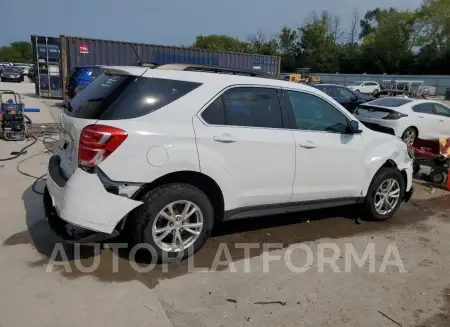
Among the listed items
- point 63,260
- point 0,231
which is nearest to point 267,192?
point 63,260

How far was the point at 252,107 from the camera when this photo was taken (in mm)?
4043

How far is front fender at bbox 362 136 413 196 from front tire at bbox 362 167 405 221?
Answer: 0.10m

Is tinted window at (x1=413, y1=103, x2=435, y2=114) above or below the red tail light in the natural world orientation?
below

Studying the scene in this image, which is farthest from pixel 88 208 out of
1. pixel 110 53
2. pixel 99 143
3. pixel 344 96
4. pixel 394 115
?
pixel 110 53

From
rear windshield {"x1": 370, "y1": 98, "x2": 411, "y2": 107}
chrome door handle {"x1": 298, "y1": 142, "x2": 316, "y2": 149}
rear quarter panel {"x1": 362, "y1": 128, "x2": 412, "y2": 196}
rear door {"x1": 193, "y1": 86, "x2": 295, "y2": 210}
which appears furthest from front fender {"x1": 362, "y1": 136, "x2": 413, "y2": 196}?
rear windshield {"x1": 370, "y1": 98, "x2": 411, "y2": 107}

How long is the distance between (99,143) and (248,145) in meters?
1.41

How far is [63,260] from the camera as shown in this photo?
148 inches

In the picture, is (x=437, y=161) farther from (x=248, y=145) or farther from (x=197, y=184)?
(x=197, y=184)

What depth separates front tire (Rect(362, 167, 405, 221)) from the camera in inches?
201

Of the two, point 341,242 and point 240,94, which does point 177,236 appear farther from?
point 341,242

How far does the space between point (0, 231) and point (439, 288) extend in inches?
177

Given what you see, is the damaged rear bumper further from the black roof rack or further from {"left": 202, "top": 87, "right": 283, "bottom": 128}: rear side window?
the black roof rack

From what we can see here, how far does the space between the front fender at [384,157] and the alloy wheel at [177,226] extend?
234 centimetres

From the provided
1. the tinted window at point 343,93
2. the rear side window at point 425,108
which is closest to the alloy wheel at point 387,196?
the rear side window at point 425,108
